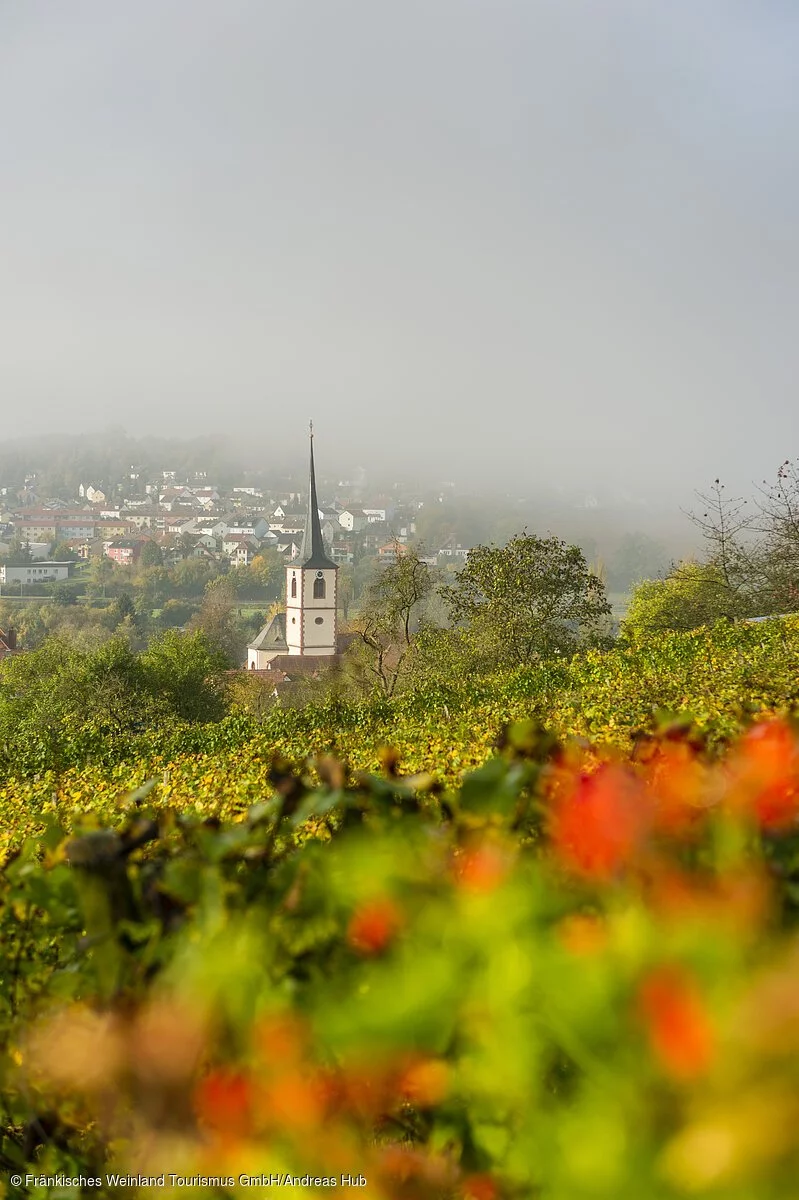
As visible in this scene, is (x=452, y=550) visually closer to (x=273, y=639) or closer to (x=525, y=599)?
(x=273, y=639)

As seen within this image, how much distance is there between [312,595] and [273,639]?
277 inches

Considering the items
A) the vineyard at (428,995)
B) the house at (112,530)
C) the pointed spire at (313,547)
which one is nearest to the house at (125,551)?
the house at (112,530)

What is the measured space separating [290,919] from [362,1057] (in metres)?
0.42

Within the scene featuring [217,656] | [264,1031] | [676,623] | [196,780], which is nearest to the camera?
[264,1031]

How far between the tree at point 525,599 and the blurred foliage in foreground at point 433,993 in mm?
19820

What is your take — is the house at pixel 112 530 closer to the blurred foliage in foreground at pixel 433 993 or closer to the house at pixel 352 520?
the house at pixel 352 520

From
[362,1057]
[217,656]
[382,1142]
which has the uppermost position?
[362,1057]

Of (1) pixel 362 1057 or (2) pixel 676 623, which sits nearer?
(1) pixel 362 1057

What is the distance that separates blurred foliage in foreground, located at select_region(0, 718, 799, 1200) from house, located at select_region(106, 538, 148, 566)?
103915 millimetres

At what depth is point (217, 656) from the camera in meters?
33.4

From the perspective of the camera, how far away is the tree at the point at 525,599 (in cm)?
2138

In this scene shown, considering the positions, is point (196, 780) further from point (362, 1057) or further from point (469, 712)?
point (362, 1057)

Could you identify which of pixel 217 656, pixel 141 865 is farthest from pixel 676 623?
pixel 141 865

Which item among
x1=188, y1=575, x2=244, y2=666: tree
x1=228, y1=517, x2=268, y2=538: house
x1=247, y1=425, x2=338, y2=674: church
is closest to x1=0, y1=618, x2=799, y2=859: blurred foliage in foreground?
x1=247, y1=425, x2=338, y2=674: church
